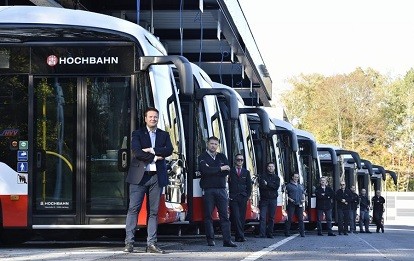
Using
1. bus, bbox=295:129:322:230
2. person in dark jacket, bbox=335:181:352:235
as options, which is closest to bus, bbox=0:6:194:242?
bus, bbox=295:129:322:230

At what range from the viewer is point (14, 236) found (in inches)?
643

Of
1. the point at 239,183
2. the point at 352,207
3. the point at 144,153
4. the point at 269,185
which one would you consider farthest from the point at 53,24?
the point at 352,207

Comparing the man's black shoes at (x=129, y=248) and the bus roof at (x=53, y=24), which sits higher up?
the bus roof at (x=53, y=24)

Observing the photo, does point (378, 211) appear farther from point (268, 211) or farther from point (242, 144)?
point (242, 144)

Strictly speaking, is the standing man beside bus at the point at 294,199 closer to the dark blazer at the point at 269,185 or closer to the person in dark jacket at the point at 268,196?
the person in dark jacket at the point at 268,196

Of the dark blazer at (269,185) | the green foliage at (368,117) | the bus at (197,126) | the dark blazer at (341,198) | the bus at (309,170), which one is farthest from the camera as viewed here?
the green foliage at (368,117)

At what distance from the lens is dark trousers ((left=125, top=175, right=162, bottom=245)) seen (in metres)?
14.9

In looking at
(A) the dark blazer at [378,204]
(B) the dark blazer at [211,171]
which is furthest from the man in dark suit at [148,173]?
(A) the dark blazer at [378,204]

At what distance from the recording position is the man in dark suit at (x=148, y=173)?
14.9 m

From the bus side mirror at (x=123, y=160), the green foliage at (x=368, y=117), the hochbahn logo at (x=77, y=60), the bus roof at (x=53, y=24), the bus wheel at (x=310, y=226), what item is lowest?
the bus wheel at (x=310, y=226)

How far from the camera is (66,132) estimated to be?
15.9m

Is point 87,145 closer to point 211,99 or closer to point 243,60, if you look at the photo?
point 211,99

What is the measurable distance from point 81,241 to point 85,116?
4368 millimetres

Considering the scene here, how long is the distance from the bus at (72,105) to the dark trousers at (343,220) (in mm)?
21197
